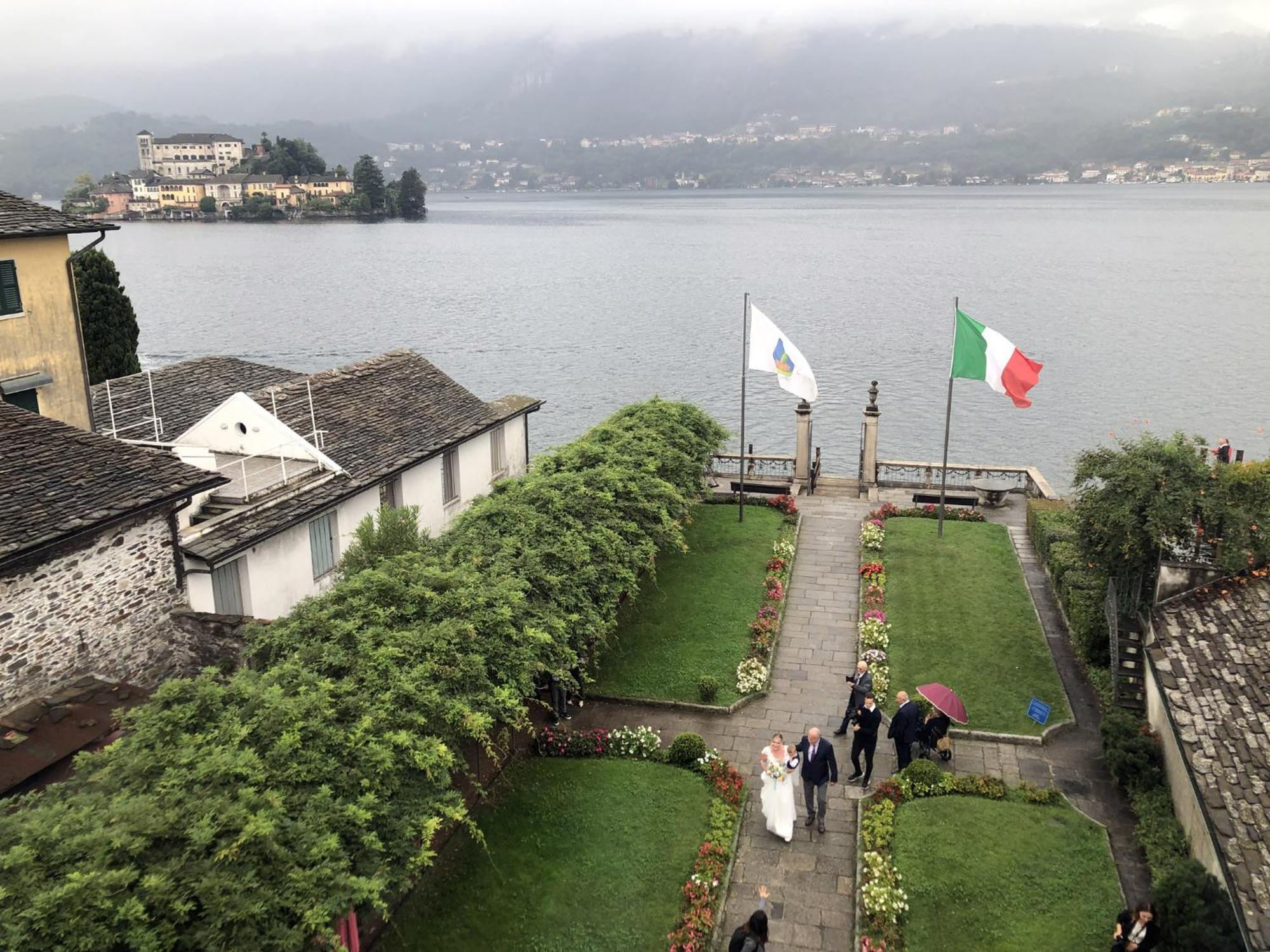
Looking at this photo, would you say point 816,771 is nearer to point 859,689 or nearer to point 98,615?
point 859,689

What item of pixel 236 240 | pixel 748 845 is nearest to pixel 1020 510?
pixel 748 845

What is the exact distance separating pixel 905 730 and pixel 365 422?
1685cm

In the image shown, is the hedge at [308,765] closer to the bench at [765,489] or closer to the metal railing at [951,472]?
the bench at [765,489]

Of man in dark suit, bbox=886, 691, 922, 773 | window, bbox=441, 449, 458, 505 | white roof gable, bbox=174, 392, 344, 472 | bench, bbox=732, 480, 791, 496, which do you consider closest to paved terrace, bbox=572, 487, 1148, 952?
man in dark suit, bbox=886, 691, 922, 773

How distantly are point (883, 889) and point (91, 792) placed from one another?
10556 mm

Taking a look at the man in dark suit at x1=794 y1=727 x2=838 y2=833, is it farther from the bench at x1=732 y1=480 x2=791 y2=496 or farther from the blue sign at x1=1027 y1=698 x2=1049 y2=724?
the bench at x1=732 y1=480 x2=791 y2=496

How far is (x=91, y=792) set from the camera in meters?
10.9

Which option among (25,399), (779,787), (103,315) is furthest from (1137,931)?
(103,315)

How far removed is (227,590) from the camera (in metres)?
20.4

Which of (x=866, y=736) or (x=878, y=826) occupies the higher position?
(x=866, y=736)

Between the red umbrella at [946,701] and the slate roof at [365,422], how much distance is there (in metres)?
13.6

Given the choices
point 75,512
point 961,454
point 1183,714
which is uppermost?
point 75,512

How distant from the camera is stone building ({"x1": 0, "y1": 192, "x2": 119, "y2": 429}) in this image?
75.9ft

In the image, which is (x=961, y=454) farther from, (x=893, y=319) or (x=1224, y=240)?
(x=1224, y=240)
